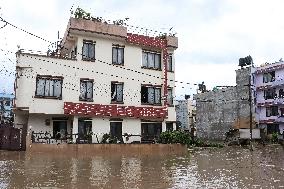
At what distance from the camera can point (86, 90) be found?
1088 inches

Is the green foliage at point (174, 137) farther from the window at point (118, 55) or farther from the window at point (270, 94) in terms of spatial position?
the window at point (270, 94)

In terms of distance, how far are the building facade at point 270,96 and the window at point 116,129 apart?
29.7 meters

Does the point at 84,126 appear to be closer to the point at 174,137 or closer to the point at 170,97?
the point at 174,137

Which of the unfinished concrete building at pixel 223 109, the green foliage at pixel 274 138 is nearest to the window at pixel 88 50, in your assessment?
the unfinished concrete building at pixel 223 109

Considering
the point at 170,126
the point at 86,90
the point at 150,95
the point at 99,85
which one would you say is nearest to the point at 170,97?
the point at 150,95

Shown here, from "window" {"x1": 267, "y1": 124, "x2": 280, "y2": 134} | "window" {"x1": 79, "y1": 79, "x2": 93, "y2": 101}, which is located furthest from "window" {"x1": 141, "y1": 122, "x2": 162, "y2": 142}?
A: "window" {"x1": 267, "y1": 124, "x2": 280, "y2": 134}

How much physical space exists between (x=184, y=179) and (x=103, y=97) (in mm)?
16710

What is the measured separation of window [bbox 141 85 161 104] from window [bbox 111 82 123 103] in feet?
6.76

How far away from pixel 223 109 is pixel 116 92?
33.6 meters

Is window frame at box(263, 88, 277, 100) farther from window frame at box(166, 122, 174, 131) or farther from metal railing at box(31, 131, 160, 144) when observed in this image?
metal railing at box(31, 131, 160, 144)

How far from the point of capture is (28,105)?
25.3 m

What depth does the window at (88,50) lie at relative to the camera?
90.9 feet

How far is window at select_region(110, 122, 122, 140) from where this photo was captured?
28.6 meters

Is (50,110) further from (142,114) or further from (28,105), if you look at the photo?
(142,114)
